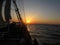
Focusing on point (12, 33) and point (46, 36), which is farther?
point (46, 36)

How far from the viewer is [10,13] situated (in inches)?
508

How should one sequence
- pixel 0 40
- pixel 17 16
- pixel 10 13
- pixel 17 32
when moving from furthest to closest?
pixel 17 16
pixel 10 13
pixel 17 32
pixel 0 40

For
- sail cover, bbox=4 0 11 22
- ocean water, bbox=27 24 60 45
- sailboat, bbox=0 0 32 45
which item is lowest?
ocean water, bbox=27 24 60 45

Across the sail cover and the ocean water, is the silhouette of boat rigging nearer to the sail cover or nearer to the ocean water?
the sail cover

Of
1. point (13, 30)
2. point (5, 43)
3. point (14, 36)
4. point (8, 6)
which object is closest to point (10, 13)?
point (8, 6)

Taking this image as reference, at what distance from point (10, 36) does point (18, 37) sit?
24.6 inches

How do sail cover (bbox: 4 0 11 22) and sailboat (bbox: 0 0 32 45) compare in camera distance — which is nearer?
sailboat (bbox: 0 0 32 45)

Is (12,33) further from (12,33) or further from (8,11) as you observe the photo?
(8,11)

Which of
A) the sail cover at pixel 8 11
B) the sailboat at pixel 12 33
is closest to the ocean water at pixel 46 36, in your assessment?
the sailboat at pixel 12 33

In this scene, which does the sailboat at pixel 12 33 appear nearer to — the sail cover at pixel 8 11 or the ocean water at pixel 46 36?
the sail cover at pixel 8 11

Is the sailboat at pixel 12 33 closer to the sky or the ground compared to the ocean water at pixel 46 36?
closer to the sky

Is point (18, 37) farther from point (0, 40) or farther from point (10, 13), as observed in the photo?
point (10, 13)

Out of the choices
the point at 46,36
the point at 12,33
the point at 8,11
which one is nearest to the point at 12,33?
the point at 12,33

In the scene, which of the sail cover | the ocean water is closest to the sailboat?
the sail cover
